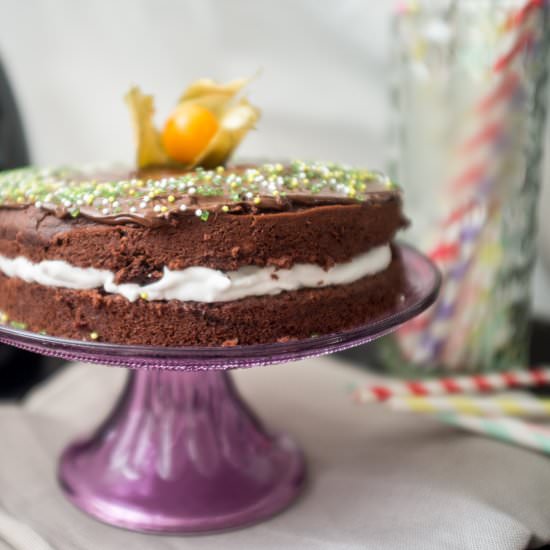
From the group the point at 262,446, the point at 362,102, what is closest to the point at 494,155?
the point at 362,102

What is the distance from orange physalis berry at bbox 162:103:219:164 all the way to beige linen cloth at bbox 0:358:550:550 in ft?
A: 2.34

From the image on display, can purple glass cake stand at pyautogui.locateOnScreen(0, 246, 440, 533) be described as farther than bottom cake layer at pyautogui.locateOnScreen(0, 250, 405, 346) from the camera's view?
Yes

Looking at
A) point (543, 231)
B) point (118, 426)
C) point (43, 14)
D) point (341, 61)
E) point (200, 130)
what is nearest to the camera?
point (200, 130)

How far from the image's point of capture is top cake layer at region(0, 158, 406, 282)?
1016 millimetres

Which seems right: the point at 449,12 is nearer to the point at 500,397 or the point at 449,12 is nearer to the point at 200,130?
the point at 200,130

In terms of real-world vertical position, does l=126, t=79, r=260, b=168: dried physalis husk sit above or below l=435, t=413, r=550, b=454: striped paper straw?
above

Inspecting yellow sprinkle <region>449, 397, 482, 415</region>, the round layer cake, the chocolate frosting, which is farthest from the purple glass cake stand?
yellow sprinkle <region>449, 397, 482, 415</region>

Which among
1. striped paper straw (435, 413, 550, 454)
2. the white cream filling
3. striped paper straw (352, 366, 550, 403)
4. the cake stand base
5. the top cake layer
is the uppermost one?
the top cake layer

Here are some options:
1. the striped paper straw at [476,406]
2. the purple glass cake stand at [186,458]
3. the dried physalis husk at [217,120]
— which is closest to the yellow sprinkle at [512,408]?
the striped paper straw at [476,406]

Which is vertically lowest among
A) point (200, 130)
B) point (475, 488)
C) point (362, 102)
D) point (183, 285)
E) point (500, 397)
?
point (500, 397)

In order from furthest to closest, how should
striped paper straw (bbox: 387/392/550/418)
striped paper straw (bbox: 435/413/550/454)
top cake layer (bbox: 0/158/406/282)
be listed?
striped paper straw (bbox: 387/392/550/418), striped paper straw (bbox: 435/413/550/454), top cake layer (bbox: 0/158/406/282)

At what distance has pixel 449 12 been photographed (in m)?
1.62

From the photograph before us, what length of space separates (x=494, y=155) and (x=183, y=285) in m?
0.97

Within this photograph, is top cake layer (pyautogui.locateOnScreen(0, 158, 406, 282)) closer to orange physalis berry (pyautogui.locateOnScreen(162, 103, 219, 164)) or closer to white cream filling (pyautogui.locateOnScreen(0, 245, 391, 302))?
white cream filling (pyautogui.locateOnScreen(0, 245, 391, 302))
